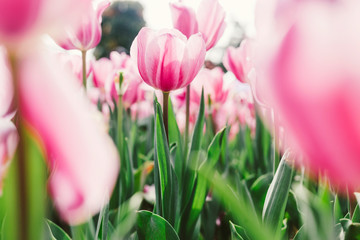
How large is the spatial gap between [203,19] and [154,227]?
387mm

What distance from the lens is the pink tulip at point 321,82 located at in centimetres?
14

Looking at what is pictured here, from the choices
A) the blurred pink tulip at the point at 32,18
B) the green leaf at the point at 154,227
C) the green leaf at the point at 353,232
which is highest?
the blurred pink tulip at the point at 32,18

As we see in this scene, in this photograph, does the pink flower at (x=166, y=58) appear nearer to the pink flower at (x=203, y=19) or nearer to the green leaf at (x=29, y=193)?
the pink flower at (x=203, y=19)

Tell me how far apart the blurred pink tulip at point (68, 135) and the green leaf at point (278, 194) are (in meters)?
0.36

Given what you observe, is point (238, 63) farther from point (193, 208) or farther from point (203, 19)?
point (193, 208)

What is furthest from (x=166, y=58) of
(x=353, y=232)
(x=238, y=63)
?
(x=238, y=63)

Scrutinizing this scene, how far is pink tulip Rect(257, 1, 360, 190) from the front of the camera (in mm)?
139

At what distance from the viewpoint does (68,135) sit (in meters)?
0.16

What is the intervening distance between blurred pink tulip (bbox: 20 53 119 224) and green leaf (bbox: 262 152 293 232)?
361mm

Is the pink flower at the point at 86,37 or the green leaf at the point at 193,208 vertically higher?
the pink flower at the point at 86,37

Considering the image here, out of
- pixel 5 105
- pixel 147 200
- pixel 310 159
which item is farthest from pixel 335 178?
pixel 147 200

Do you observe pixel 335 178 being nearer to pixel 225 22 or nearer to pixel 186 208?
pixel 186 208

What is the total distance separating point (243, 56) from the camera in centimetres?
105

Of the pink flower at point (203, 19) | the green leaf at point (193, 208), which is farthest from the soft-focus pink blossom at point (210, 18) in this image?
the green leaf at point (193, 208)
